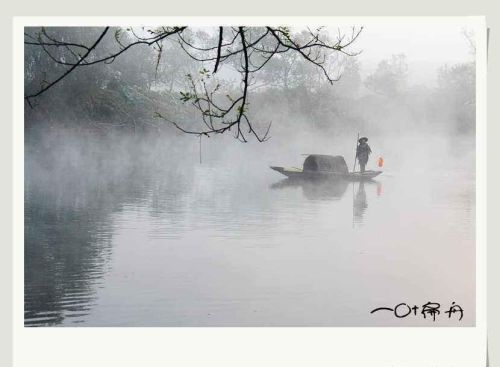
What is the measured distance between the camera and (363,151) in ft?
24.3

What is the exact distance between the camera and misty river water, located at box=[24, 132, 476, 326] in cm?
609

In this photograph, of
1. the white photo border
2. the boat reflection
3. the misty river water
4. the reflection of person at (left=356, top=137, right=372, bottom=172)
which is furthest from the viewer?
the boat reflection

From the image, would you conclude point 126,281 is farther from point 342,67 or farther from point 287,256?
point 342,67

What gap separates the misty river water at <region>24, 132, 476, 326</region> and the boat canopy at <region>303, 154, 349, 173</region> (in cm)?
11

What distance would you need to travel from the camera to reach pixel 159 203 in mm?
7309

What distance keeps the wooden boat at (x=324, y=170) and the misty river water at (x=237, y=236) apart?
0.36ft

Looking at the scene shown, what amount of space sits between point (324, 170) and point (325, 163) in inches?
4.1

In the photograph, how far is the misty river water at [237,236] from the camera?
609cm

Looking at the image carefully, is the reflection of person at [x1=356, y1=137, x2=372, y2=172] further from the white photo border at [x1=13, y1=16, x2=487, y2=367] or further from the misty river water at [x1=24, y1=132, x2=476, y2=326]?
the white photo border at [x1=13, y1=16, x2=487, y2=367]

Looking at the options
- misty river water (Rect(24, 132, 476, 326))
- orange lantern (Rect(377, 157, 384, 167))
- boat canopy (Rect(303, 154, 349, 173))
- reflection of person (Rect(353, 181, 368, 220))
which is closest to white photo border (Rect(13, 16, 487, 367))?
misty river water (Rect(24, 132, 476, 326))

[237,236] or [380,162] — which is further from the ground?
[380,162]
